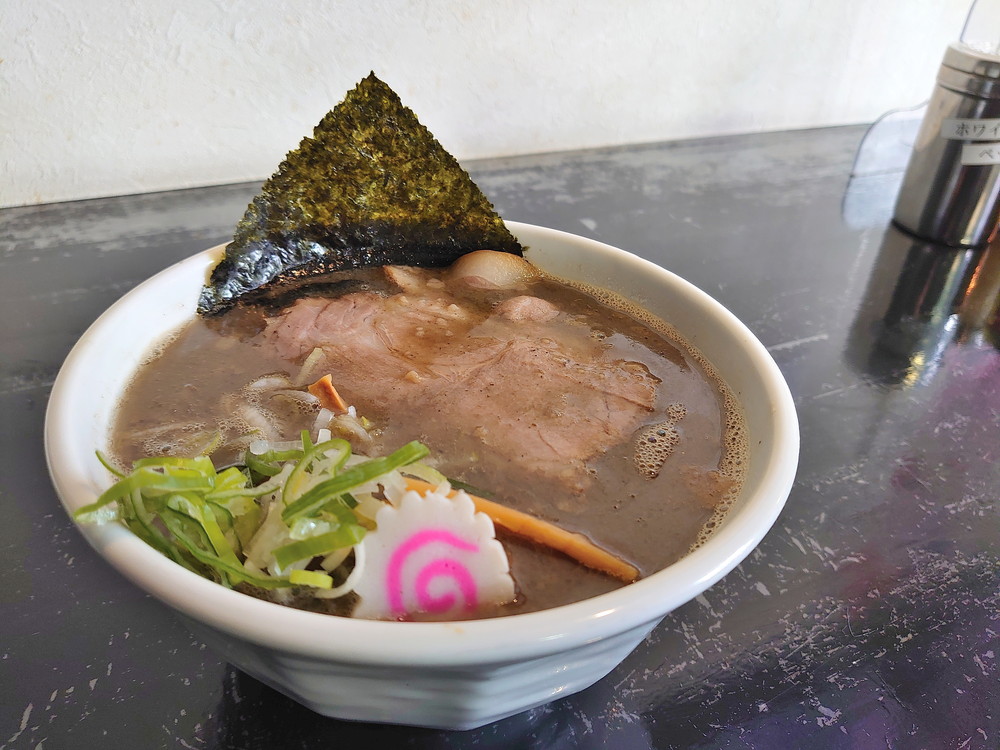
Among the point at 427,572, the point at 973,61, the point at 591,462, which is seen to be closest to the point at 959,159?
the point at 973,61

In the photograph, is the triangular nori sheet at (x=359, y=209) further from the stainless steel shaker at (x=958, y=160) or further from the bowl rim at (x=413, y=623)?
the stainless steel shaker at (x=958, y=160)

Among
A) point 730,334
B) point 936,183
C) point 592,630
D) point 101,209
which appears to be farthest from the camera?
point 936,183

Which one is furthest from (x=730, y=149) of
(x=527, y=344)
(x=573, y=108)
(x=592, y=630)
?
(x=592, y=630)

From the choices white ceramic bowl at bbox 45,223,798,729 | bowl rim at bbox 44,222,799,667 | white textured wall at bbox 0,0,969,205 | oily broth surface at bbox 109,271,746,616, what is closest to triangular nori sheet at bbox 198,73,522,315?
oily broth surface at bbox 109,271,746,616

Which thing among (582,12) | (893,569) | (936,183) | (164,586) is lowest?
(893,569)

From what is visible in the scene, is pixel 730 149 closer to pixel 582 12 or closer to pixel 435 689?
pixel 582 12

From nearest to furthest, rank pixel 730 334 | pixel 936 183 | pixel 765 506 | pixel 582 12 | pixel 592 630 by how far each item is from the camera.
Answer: pixel 592 630
pixel 765 506
pixel 730 334
pixel 936 183
pixel 582 12
